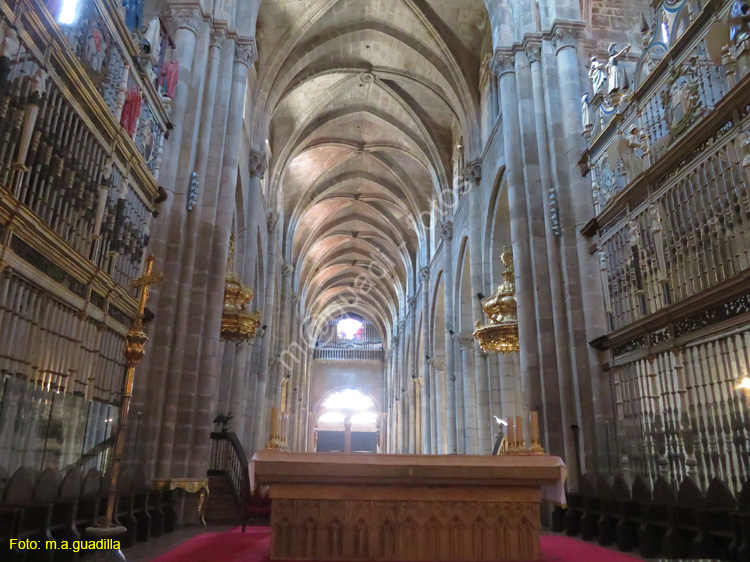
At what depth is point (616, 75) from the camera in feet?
30.8

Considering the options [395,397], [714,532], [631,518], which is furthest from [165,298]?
[395,397]

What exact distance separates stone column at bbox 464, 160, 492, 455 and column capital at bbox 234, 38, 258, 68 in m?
7.03

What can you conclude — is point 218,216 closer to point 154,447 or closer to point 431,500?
point 154,447

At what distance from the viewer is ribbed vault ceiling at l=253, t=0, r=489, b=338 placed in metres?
16.1

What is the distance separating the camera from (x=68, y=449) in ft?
21.0

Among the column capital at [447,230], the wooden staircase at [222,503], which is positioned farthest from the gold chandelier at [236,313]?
the column capital at [447,230]

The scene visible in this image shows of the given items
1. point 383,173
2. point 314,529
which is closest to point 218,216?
point 314,529

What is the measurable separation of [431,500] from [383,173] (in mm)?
→ 22138

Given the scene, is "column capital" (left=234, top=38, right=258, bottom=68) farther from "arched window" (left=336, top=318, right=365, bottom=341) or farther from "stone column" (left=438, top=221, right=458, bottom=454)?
"arched window" (left=336, top=318, right=365, bottom=341)

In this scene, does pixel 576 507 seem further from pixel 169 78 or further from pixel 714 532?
pixel 169 78

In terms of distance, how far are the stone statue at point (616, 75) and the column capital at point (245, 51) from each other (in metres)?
7.12

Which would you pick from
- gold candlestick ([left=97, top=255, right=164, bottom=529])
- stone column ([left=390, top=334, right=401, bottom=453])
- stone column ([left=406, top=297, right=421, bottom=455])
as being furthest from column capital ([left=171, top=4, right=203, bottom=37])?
stone column ([left=390, top=334, right=401, bottom=453])

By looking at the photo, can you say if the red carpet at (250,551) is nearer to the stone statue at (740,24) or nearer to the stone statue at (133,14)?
the stone statue at (740,24)

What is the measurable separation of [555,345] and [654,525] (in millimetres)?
4061
